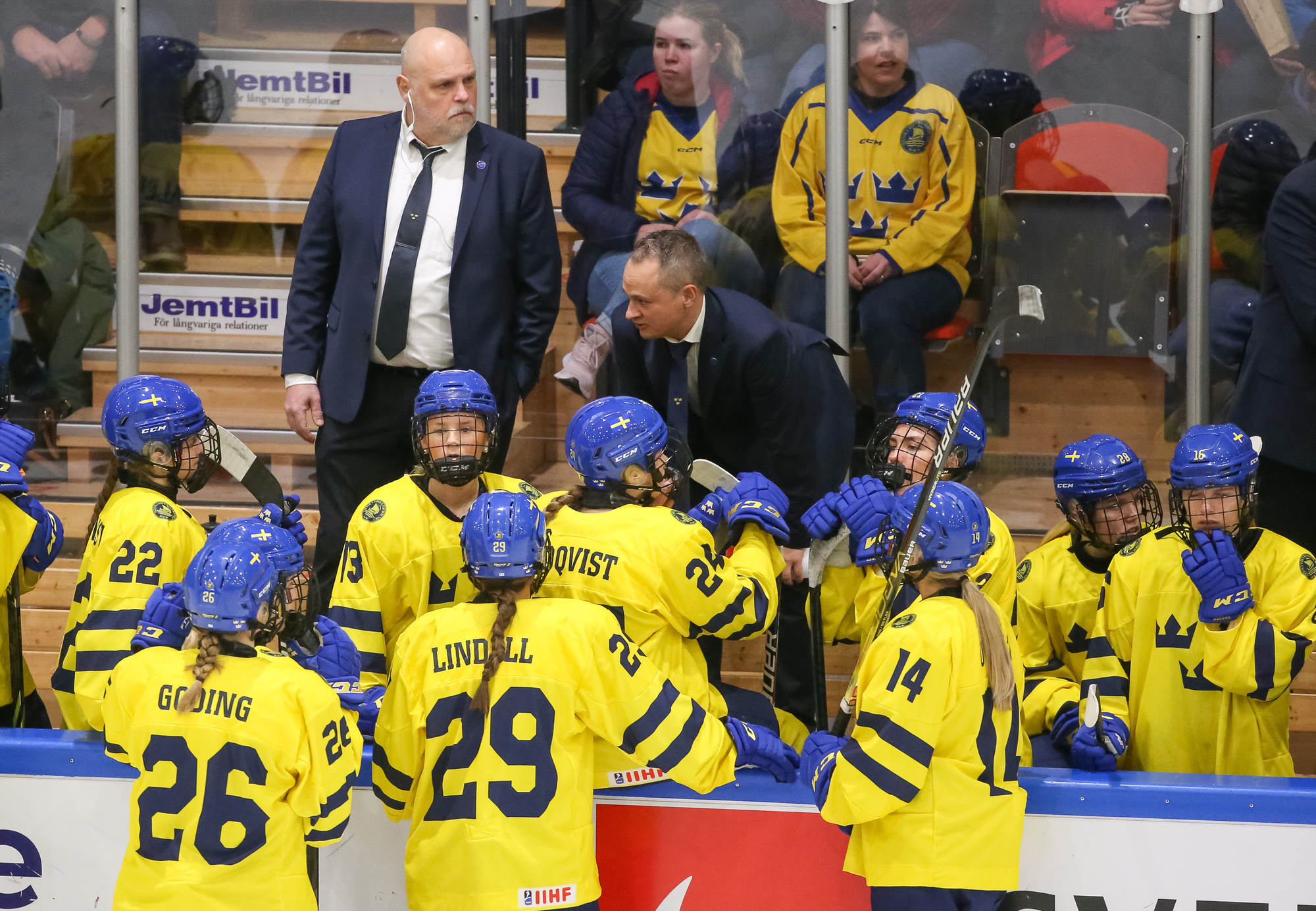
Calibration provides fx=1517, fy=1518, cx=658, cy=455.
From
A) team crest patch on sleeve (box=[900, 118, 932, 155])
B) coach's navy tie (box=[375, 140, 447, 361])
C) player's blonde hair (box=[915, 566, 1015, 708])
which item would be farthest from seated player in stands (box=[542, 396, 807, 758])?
team crest patch on sleeve (box=[900, 118, 932, 155])

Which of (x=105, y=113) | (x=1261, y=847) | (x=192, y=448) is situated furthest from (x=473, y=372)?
(x=105, y=113)

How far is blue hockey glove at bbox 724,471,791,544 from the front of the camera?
11.9ft

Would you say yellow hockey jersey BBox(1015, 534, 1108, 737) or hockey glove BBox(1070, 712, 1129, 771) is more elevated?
yellow hockey jersey BBox(1015, 534, 1108, 737)

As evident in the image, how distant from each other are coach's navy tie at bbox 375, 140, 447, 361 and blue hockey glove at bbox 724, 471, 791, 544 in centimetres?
113

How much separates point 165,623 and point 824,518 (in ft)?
4.93

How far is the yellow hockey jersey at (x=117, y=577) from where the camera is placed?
355cm

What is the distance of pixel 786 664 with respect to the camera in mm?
4227

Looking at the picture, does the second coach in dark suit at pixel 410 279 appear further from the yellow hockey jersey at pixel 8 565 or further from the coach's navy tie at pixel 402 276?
the yellow hockey jersey at pixel 8 565

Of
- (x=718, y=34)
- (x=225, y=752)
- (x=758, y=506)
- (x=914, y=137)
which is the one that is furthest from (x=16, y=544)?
(x=914, y=137)

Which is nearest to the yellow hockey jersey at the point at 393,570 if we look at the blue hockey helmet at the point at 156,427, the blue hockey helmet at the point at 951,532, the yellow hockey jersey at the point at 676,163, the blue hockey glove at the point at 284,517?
the blue hockey glove at the point at 284,517

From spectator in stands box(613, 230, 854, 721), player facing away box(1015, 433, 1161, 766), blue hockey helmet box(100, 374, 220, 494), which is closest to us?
blue hockey helmet box(100, 374, 220, 494)

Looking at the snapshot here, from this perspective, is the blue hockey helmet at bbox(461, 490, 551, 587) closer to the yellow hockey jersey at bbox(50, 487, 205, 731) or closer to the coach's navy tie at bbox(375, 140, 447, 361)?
the yellow hockey jersey at bbox(50, 487, 205, 731)

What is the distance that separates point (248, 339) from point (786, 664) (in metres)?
2.62

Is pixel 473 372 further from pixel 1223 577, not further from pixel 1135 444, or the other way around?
pixel 1135 444
